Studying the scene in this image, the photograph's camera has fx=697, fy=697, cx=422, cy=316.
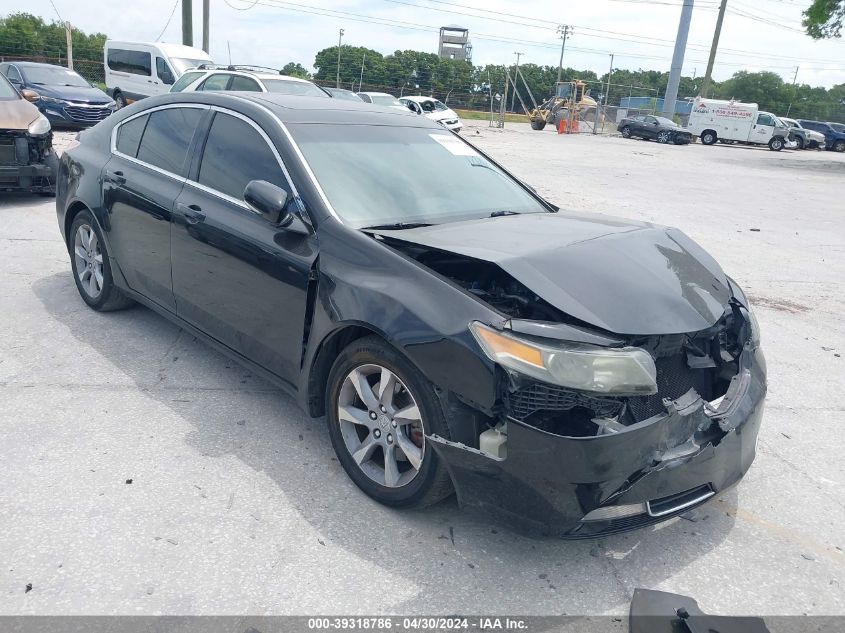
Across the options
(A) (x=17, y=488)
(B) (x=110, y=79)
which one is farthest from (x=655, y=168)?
(A) (x=17, y=488)

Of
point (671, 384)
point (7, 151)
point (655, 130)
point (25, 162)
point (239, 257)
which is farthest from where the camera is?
point (655, 130)

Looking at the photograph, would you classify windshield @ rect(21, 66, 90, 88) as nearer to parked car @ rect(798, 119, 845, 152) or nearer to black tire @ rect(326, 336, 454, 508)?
black tire @ rect(326, 336, 454, 508)

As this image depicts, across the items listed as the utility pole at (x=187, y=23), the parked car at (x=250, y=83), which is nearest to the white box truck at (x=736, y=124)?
the utility pole at (x=187, y=23)

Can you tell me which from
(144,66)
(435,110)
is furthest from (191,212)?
(435,110)

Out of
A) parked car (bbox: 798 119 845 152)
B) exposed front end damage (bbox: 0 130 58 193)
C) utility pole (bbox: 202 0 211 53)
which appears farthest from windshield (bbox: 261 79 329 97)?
parked car (bbox: 798 119 845 152)

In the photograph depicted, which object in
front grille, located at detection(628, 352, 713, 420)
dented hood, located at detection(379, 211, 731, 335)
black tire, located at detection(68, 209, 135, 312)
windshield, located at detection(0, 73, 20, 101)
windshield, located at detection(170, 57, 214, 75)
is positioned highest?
windshield, located at detection(170, 57, 214, 75)

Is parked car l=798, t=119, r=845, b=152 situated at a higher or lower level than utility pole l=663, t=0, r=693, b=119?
lower

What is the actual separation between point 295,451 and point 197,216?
146cm

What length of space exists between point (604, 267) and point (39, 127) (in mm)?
8056

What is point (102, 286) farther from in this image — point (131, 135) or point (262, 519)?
point (262, 519)

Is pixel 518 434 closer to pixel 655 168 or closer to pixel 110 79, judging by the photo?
pixel 655 168

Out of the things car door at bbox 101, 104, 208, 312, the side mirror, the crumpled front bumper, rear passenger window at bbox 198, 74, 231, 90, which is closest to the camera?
the crumpled front bumper

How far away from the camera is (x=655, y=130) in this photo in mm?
39062

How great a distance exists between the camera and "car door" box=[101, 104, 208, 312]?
424 centimetres
